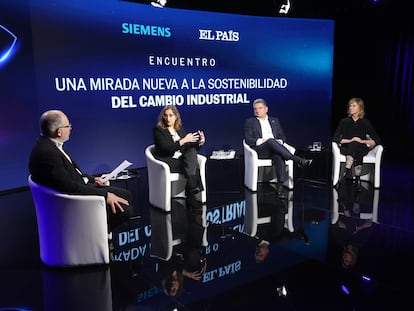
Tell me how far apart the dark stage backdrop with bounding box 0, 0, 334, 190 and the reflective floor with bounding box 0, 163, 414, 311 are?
4.94ft

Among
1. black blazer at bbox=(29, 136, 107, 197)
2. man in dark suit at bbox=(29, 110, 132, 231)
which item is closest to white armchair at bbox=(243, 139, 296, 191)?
man in dark suit at bbox=(29, 110, 132, 231)

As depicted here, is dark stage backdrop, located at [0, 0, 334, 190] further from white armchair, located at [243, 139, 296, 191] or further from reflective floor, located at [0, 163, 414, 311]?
white armchair, located at [243, 139, 296, 191]

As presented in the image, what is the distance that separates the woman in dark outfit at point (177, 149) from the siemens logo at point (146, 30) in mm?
2153

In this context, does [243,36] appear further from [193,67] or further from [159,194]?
[159,194]

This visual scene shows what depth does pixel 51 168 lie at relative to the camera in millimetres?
2729

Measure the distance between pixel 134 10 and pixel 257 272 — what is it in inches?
180

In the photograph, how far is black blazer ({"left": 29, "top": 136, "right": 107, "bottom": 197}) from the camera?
8.96ft

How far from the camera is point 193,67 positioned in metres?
6.71

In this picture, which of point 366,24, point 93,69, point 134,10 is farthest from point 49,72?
point 366,24

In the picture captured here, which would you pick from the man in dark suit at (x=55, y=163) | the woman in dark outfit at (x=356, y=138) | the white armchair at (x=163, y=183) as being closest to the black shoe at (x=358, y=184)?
the woman in dark outfit at (x=356, y=138)

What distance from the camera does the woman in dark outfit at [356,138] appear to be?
5.25m

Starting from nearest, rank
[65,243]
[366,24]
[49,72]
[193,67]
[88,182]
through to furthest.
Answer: [65,243]
[88,182]
[49,72]
[193,67]
[366,24]

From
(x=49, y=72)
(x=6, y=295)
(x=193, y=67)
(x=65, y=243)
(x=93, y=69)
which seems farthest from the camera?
(x=193, y=67)

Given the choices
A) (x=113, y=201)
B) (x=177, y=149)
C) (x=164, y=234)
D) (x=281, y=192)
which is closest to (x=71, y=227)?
(x=113, y=201)
